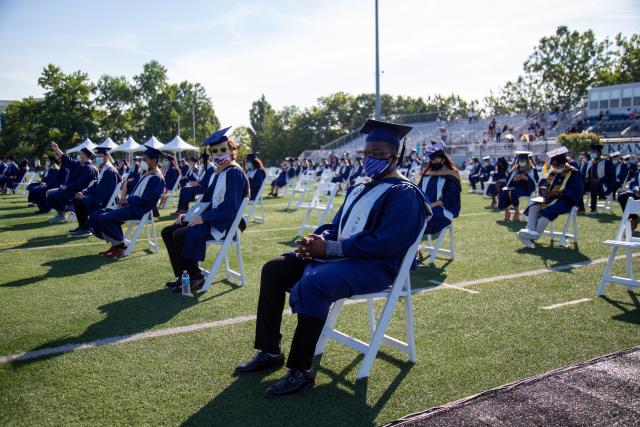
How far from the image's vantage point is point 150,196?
836 cm

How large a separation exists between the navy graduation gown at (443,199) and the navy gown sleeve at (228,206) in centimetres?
307

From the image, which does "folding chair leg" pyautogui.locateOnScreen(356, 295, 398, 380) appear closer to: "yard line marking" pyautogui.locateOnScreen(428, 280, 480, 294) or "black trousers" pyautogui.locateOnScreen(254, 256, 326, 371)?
"black trousers" pyautogui.locateOnScreen(254, 256, 326, 371)

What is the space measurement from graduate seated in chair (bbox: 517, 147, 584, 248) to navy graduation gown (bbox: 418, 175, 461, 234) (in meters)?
1.53

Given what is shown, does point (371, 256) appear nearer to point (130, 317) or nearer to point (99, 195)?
point (130, 317)

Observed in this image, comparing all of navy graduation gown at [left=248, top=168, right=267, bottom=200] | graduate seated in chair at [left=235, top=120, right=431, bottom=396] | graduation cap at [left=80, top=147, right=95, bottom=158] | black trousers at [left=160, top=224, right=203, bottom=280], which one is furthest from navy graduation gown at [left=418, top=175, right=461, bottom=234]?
graduation cap at [left=80, top=147, right=95, bottom=158]

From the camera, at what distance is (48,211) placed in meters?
15.6

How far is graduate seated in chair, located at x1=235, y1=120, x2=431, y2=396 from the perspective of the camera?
3.39m

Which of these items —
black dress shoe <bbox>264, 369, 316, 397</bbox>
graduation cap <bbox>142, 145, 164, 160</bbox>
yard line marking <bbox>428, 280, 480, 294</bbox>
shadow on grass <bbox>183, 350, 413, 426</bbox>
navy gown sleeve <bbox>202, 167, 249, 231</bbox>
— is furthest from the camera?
graduation cap <bbox>142, 145, 164, 160</bbox>

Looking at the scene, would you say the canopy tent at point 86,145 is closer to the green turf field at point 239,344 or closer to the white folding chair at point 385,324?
the green turf field at point 239,344

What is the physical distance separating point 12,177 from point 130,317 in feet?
77.2

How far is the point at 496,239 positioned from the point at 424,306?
490 cm

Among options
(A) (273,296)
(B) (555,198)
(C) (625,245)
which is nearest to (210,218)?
(A) (273,296)

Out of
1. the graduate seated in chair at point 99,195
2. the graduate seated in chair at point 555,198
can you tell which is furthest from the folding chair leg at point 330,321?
the graduate seated in chair at point 99,195

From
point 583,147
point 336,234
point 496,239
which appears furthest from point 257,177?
point 583,147
